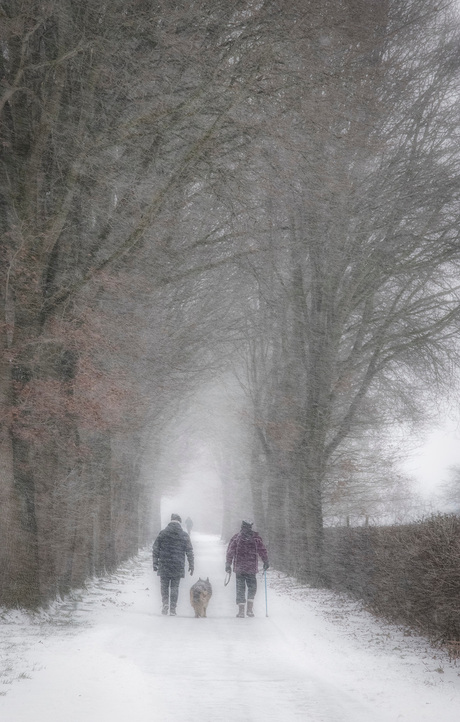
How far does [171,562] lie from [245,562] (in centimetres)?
140

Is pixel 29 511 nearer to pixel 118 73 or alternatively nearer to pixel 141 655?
pixel 141 655

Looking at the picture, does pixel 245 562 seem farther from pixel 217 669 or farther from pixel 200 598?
pixel 217 669

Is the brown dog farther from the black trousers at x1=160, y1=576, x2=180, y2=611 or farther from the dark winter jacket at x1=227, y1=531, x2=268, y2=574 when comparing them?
the dark winter jacket at x1=227, y1=531, x2=268, y2=574

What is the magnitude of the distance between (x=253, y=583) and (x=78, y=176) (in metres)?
7.77

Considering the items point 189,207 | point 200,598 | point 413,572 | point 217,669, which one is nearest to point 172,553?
point 200,598

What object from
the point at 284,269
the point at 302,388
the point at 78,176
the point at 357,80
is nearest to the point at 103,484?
the point at 302,388

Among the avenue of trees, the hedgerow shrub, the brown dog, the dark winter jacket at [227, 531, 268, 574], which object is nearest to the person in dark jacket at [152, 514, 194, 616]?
the brown dog

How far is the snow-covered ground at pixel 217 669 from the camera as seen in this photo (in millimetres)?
5688

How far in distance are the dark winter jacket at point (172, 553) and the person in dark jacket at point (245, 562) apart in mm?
845

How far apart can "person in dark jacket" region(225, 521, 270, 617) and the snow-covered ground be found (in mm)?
508

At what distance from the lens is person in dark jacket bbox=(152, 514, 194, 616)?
12.5m

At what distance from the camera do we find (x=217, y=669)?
24.2 feet

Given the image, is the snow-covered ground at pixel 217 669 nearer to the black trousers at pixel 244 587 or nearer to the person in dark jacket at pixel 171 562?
the person in dark jacket at pixel 171 562

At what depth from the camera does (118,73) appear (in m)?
10.5
